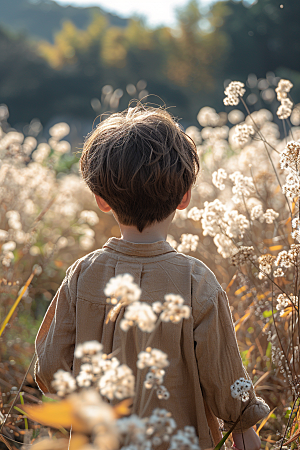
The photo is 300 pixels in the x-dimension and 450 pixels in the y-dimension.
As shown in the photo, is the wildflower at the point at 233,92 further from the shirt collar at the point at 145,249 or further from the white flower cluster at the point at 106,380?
the white flower cluster at the point at 106,380

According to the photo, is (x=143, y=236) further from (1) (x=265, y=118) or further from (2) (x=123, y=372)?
(1) (x=265, y=118)

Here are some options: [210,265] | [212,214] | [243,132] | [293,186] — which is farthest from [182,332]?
[210,265]

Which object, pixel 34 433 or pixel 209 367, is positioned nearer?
pixel 209 367

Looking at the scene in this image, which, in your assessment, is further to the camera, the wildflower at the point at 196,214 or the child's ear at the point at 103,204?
the wildflower at the point at 196,214

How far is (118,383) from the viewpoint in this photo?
22.0 inches

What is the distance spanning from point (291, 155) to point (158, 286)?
0.60m

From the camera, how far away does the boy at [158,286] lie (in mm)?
1037

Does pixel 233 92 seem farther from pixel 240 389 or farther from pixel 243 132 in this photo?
pixel 240 389

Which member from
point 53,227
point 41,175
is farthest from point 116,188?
point 53,227

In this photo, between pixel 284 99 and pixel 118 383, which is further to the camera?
pixel 284 99

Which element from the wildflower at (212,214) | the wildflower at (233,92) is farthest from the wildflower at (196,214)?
the wildflower at (233,92)

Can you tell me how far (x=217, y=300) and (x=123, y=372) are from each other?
54cm

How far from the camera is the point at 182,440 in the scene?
505mm

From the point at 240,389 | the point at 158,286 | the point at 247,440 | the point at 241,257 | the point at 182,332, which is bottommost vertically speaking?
the point at 247,440
